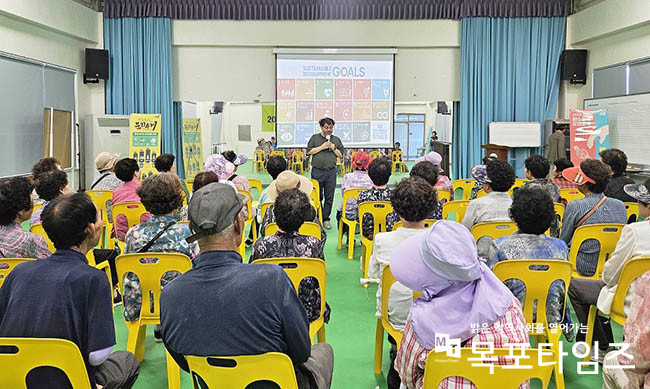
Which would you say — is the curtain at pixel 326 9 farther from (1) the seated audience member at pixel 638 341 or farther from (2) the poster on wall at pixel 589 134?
(1) the seated audience member at pixel 638 341

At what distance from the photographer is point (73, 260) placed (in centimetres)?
188

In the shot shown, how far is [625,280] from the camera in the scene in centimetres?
258

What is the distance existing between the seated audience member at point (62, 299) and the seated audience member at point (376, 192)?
2.88 metres

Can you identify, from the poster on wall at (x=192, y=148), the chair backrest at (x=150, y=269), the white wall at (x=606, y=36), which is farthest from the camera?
the poster on wall at (x=192, y=148)

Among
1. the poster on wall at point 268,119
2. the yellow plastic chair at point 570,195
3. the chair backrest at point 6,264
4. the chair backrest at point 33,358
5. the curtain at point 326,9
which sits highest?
the curtain at point 326,9

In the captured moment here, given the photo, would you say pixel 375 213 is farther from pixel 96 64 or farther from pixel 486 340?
pixel 96 64

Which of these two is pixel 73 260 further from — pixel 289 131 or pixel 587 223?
pixel 289 131

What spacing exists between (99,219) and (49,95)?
7940 mm

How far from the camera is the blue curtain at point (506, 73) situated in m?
10.4

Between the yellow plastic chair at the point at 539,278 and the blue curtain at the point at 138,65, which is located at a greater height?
the blue curtain at the point at 138,65

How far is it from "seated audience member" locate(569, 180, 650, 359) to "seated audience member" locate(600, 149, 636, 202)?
1706 mm

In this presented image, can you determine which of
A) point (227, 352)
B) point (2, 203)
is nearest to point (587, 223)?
point (227, 352)

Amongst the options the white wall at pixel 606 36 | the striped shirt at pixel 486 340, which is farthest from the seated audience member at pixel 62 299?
the white wall at pixel 606 36

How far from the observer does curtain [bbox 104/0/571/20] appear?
33.9 feet
